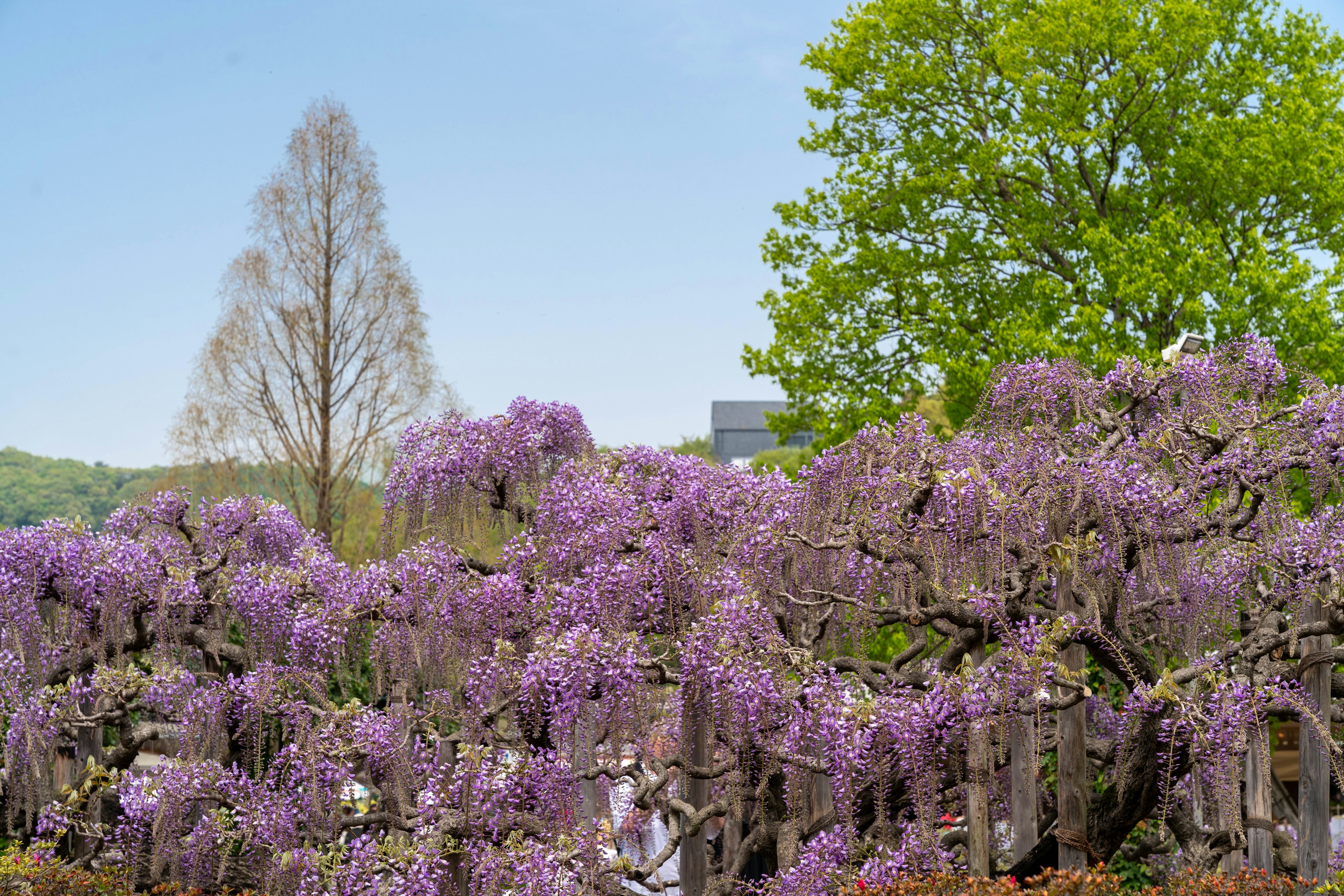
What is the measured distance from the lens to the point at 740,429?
68.0 meters

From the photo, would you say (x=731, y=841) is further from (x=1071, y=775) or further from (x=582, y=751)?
(x=1071, y=775)

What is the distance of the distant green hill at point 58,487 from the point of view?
38.7 metres

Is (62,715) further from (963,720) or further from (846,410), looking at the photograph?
(846,410)

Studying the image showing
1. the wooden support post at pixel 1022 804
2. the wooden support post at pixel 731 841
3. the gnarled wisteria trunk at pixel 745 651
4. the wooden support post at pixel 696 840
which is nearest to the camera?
the gnarled wisteria trunk at pixel 745 651

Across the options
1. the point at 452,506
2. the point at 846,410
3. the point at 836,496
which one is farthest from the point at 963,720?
the point at 846,410

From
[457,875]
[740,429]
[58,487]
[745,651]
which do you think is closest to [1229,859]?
[745,651]

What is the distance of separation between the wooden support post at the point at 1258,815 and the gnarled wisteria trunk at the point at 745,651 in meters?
0.02

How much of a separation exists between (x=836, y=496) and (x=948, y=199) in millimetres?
8610

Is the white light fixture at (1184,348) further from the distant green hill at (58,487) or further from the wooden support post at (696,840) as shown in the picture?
the distant green hill at (58,487)

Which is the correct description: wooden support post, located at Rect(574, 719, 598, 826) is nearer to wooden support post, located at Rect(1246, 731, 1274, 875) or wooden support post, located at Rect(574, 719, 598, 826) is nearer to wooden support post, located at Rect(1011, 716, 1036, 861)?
wooden support post, located at Rect(1011, 716, 1036, 861)

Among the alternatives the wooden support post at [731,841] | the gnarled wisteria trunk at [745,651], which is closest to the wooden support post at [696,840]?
the gnarled wisteria trunk at [745,651]

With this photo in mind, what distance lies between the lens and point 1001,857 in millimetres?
8273

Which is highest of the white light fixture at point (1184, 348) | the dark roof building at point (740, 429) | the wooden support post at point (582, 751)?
the dark roof building at point (740, 429)

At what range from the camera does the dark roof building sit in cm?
6738
